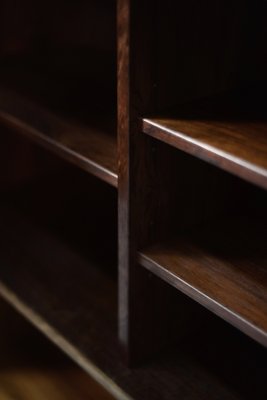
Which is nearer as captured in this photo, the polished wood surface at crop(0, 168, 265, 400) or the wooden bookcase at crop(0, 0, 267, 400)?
the wooden bookcase at crop(0, 0, 267, 400)

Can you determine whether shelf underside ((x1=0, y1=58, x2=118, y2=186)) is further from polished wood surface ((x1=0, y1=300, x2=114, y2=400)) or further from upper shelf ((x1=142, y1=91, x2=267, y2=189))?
polished wood surface ((x1=0, y1=300, x2=114, y2=400))

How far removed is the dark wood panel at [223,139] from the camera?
826 mm

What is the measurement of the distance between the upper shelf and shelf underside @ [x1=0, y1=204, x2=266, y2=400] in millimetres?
461

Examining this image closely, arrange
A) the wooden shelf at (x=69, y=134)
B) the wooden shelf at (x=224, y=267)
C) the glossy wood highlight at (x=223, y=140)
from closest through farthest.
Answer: the glossy wood highlight at (x=223, y=140) < the wooden shelf at (x=224, y=267) < the wooden shelf at (x=69, y=134)

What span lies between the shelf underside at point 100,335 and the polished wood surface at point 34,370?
Answer: 136 mm

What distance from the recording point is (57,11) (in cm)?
160

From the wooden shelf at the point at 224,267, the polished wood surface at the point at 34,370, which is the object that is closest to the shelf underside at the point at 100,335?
the polished wood surface at the point at 34,370

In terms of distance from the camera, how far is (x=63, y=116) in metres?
1.29

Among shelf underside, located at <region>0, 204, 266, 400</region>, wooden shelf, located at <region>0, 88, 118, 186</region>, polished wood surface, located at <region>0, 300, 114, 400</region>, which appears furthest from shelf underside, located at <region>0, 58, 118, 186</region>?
polished wood surface, located at <region>0, 300, 114, 400</region>

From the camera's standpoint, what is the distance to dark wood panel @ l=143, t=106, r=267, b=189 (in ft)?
2.71

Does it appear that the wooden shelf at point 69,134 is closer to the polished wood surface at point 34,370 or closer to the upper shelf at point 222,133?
the upper shelf at point 222,133

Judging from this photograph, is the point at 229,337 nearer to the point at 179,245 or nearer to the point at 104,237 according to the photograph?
the point at 179,245

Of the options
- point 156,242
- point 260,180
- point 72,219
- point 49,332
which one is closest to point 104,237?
point 72,219

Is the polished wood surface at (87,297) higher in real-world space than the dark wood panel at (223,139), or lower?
lower
